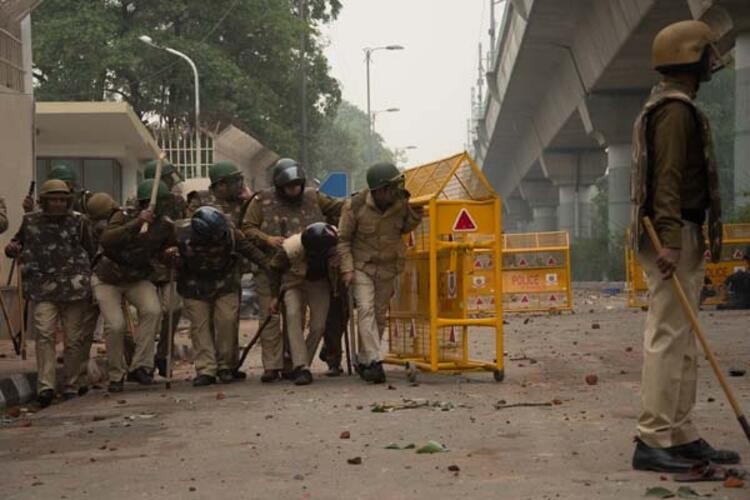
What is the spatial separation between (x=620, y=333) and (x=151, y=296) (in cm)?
795

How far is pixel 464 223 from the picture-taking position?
1152cm

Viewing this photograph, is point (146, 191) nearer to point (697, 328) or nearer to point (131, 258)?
point (131, 258)

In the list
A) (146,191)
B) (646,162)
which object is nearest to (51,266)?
(146,191)

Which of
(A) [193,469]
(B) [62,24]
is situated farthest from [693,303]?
(B) [62,24]

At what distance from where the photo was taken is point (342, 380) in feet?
38.8

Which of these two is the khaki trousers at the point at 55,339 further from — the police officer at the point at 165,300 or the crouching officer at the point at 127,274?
the police officer at the point at 165,300

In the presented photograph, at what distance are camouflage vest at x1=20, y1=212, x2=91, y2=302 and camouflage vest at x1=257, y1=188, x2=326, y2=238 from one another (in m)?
1.67

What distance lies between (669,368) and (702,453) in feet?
1.36

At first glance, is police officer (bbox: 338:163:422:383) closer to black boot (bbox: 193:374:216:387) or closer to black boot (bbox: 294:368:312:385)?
black boot (bbox: 294:368:312:385)

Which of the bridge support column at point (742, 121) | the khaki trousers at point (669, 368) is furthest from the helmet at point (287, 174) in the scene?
the bridge support column at point (742, 121)

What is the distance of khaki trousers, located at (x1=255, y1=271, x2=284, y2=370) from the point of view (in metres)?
11.9

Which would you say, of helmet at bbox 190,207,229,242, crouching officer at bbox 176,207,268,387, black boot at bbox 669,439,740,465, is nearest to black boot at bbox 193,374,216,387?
crouching officer at bbox 176,207,268,387

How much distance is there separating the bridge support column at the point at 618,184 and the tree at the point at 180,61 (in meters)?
9.72

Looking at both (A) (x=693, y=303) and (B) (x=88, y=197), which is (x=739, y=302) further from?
(A) (x=693, y=303)
